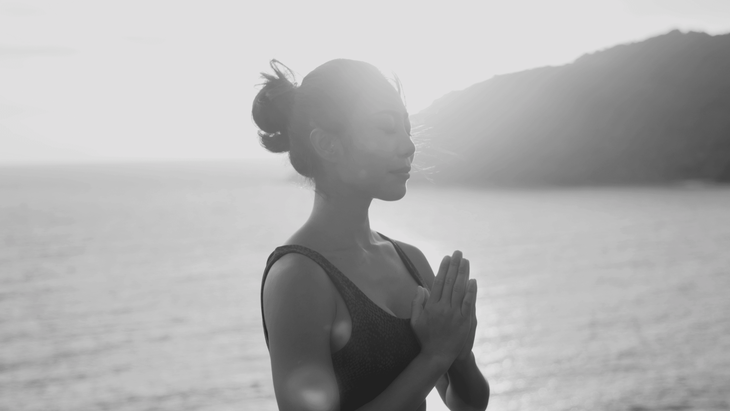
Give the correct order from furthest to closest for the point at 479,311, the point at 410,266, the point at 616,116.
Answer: the point at 616,116
the point at 479,311
the point at 410,266

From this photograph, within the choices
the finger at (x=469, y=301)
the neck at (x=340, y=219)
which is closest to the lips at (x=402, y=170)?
the neck at (x=340, y=219)

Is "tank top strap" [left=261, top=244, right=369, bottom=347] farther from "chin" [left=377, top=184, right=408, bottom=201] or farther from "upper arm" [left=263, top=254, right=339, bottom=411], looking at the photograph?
"chin" [left=377, top=184, right=408, bottom=201]

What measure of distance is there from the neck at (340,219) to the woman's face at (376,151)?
2.4 inches

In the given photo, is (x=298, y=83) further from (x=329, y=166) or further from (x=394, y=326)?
(x=394, y=326)

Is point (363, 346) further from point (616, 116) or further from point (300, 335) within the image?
point (616, 116)

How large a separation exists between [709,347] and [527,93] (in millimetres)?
105555

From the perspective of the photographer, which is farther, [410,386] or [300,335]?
[410,386]

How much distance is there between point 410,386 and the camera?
2.07 m

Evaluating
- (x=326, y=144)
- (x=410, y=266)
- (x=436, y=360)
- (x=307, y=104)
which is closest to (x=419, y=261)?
(x=410, y=266)

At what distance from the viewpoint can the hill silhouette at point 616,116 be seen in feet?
446

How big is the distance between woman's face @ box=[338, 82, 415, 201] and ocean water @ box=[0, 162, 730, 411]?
38606mm

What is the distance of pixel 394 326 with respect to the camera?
7.02 ft

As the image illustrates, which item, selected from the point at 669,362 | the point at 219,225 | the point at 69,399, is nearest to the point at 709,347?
the point at 669,362

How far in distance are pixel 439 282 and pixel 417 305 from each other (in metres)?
0.13
